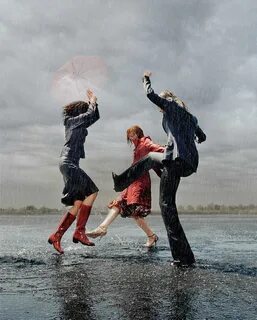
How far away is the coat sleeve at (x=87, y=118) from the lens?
7391 millimetres

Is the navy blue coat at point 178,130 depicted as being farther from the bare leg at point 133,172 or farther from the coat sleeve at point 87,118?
the coat sleeve at point 87,118

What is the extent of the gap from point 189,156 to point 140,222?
2.75 metres

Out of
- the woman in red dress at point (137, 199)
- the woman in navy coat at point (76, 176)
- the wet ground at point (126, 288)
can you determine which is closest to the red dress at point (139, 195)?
the woman in red dress at point (137, 199)

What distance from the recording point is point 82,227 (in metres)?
7.44

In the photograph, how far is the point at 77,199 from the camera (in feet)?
24.8

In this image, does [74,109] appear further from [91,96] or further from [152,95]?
[152,95]

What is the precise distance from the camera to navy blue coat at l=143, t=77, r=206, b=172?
5.98 m

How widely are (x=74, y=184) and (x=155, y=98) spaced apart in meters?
2.28

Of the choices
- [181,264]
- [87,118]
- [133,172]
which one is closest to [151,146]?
[87,118]

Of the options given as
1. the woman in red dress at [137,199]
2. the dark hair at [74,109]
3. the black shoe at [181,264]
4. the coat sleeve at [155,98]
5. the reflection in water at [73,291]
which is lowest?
the reflection in water at [73,291]

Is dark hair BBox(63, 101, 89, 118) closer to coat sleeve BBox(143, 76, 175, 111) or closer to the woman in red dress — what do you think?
the woman in red dress

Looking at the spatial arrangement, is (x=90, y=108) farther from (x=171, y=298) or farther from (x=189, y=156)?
(x=171, y=298)

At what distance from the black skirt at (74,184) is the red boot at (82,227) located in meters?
0.18

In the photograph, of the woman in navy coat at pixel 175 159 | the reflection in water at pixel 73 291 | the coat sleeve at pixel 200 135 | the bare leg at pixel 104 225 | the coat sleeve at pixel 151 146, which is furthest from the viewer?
the coat sleeve at pixel 151 146
